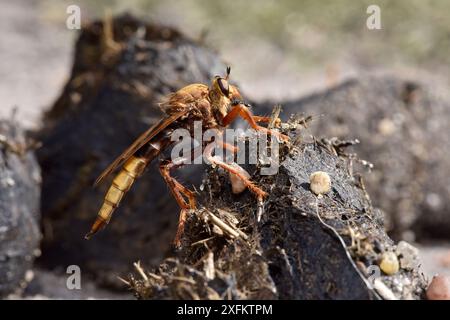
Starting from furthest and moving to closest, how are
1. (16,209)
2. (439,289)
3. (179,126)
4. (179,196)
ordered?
(16,209) < (179,126) < (179,196) < (439,289)

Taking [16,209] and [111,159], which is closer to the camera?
[16,209]

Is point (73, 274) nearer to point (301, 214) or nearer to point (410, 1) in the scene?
point (301, 214)

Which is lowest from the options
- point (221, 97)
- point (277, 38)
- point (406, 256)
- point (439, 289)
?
point (439, 289)

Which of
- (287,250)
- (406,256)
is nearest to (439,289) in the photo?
(406,256)

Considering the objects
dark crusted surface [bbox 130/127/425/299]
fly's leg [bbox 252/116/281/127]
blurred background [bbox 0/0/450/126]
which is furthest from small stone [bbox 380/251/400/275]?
blurred background [bbox 0/0/450/126]

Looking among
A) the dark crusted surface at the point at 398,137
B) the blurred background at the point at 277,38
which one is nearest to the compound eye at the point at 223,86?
the dark crusted surface at the point at 398,137

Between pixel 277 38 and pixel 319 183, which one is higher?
pixel 277 38

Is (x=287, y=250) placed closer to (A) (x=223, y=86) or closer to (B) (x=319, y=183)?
(B) (x=319, y=183)

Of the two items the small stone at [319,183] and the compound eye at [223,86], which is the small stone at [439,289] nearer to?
the small stone at [319,183]
